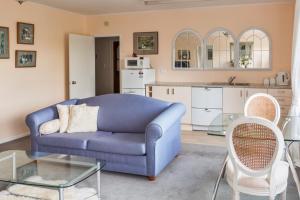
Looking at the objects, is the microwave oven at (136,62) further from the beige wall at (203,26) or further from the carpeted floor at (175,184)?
the carpeted floor at (175,184)

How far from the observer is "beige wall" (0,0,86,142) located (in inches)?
219

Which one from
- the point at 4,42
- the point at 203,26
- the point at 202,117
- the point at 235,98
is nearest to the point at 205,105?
the point at 202,117

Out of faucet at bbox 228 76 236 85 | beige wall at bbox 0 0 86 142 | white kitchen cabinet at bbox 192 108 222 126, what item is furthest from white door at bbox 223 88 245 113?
beige wall at bbox 0 0 86 142

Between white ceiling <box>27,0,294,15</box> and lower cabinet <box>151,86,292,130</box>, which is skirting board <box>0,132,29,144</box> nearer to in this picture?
white ceiling <box>27,0,294,15</box>

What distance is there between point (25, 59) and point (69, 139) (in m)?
2.49

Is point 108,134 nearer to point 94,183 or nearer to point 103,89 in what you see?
point 94,183

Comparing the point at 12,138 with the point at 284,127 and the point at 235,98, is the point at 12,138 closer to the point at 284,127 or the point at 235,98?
the point at 235,98

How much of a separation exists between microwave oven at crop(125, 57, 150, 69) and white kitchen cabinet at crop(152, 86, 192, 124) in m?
0.53

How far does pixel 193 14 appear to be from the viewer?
6.75 metres

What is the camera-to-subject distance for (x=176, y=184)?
3.65 metres

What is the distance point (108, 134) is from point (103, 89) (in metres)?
5.56

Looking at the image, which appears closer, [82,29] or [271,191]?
[271,191]

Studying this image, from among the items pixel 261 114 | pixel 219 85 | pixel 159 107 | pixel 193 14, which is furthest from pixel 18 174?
pixel 193 14

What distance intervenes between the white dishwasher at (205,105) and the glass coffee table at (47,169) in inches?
133
